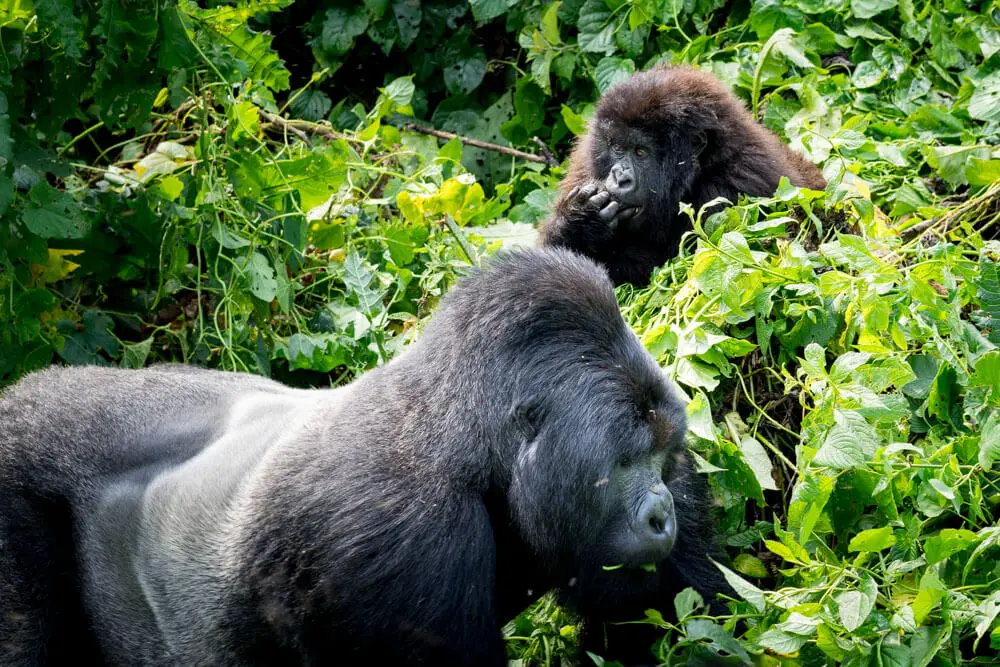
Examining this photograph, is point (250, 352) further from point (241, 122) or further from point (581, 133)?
point (581, 133)

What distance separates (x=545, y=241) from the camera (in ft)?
16.0

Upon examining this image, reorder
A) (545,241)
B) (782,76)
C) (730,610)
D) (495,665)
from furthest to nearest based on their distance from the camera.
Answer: (782,76) → (545,241) → (730,610) → (495,665)

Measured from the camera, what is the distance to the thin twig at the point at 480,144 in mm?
5773

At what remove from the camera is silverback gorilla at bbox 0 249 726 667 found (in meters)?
2.67

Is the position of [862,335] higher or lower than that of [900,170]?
higher

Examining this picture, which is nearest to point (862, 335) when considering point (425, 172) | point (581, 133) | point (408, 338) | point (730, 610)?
point (730, 610)

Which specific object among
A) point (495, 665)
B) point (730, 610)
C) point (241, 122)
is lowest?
point (730, 610)

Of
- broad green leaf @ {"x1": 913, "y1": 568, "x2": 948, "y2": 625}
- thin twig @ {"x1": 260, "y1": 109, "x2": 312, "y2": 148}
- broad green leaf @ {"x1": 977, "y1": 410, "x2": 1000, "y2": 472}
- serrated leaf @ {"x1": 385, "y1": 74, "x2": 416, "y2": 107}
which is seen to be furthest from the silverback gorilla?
serrated leaf @ {"x1": 385, "y1": 74, "x2": 416, "y2": 107}

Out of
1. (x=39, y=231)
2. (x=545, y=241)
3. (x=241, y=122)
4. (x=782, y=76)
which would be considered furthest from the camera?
(x=782, y=76)

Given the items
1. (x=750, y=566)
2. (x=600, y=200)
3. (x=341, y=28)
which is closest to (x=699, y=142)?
(x=600, y=200)

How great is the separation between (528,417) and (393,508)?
0.36m

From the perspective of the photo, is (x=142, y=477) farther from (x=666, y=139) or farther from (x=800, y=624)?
(x=666, y=139)

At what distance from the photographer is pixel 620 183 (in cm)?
473

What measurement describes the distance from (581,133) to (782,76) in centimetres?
90
